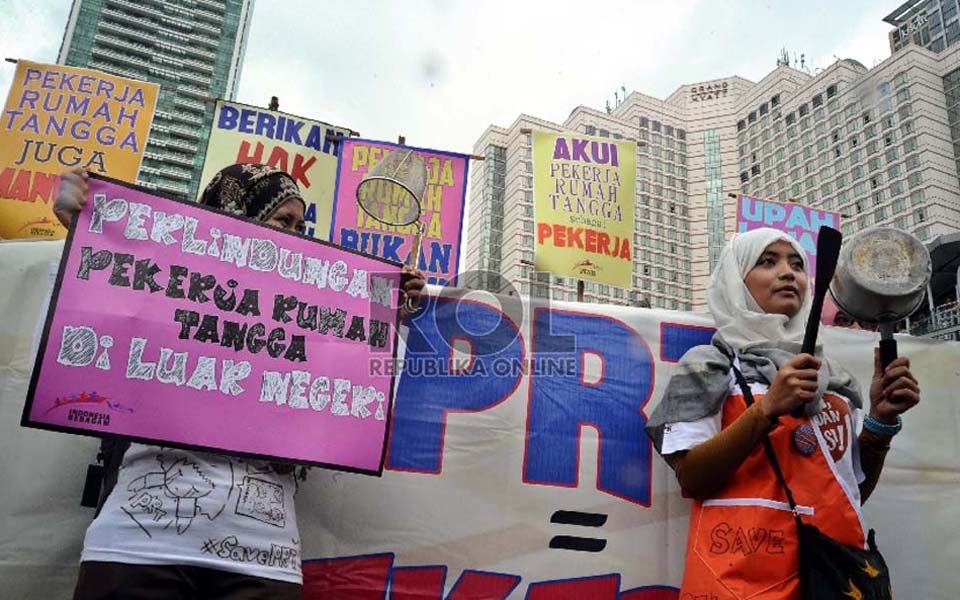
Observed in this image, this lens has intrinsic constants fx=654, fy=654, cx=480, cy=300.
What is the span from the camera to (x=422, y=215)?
4914 mm

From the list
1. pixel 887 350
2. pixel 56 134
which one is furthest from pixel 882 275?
pixel 56 134

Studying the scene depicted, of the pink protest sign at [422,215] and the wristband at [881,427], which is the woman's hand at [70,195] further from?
the pink protest sign at [422,215]

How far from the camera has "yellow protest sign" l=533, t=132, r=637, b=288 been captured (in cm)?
613

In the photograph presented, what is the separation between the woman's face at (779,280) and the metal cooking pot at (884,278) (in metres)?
0.16

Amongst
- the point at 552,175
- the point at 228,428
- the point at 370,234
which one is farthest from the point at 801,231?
the point at 228,428

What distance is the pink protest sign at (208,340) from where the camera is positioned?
1.70 metres

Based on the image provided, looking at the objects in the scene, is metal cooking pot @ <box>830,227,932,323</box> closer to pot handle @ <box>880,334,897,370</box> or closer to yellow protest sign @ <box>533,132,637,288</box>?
pot handle @ <box>880,334,897,370</box>

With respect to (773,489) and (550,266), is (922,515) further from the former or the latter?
(550,266)

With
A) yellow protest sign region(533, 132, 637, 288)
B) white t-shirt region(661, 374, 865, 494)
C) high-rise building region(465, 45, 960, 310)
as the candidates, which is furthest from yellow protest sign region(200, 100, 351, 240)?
high-rise building region(465, 45, 960, 310)

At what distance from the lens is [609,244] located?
6211mm

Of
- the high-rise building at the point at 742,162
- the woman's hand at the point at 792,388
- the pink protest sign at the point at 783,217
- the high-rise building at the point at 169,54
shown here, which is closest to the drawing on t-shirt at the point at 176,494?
the woman's hand at the point at 792,388

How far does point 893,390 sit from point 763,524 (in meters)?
0.62

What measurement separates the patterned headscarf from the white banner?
0.70 meters

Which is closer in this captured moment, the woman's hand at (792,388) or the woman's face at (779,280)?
the woman's hand at (792,388)
